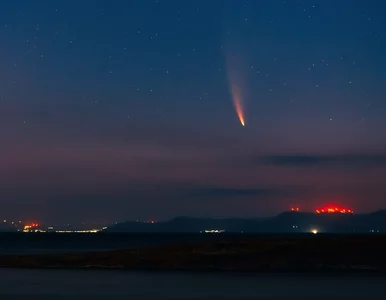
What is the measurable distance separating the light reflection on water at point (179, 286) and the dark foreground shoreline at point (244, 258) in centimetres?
760

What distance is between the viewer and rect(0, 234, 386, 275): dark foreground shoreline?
63781 millimetres

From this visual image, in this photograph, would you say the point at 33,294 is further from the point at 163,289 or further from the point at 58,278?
the point at 58,278

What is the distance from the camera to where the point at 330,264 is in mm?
64188

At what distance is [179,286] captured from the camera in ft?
152

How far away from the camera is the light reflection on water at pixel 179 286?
4053cm

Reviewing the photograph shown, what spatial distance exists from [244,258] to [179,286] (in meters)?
20.7

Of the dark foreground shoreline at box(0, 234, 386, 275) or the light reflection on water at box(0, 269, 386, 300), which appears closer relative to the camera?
the light reflection on water at box(0, 269, 386, 300)

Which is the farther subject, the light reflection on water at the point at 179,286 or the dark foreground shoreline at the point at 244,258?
the dark foreground shoreline at the point at 244,258

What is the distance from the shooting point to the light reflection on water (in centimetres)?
4053

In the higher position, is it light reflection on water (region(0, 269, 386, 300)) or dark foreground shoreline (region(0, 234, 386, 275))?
dark foreground shoreline (region(0, 234, 386, 275))

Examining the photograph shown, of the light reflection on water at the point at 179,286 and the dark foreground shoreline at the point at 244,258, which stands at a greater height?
the dark foreground shoreline at the point at 244,258

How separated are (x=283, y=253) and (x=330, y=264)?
17.3 ft

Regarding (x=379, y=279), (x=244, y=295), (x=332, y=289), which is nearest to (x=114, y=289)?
(x=244, y=295)

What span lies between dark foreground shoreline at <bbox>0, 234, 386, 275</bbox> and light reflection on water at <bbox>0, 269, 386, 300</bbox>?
24.9 ft
